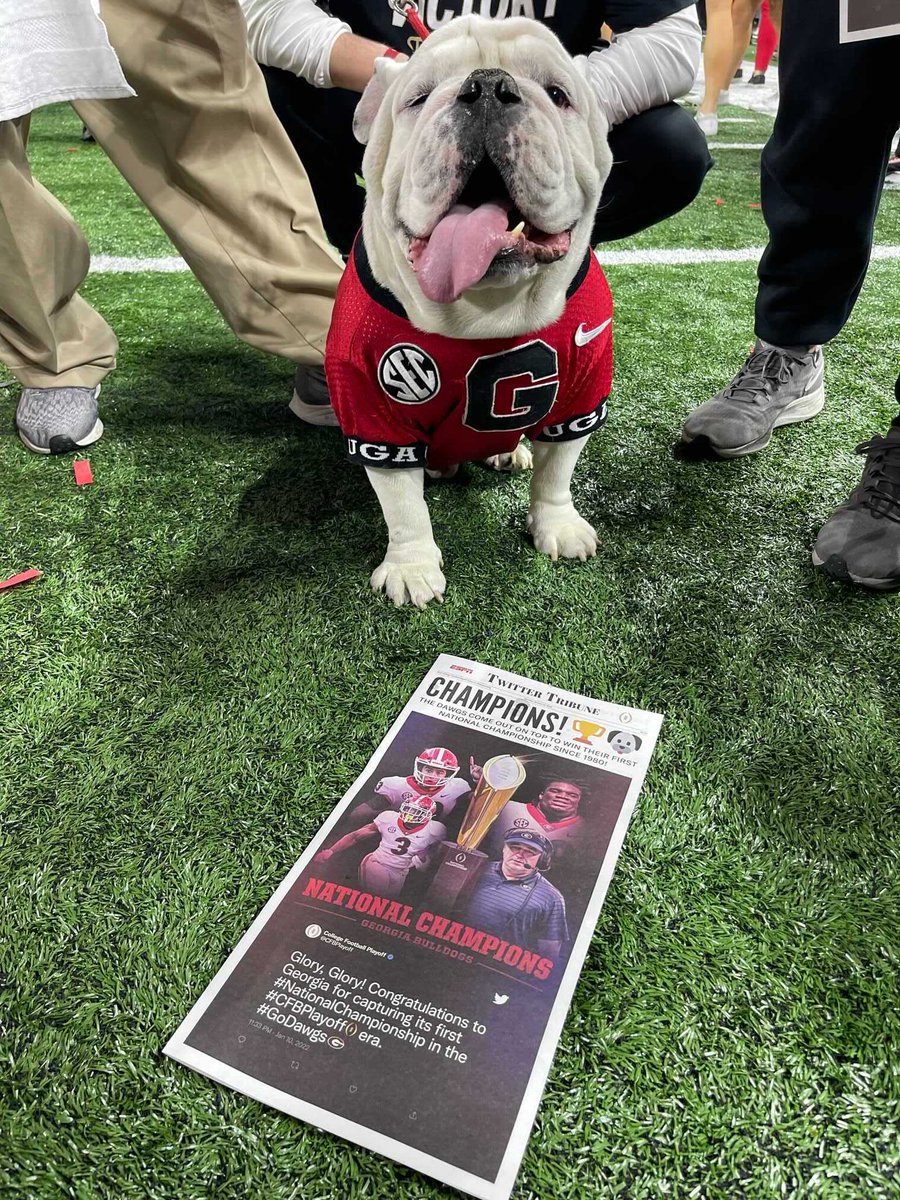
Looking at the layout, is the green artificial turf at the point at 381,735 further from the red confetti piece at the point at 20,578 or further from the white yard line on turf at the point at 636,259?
the white yard line on turf at the point at 636,259

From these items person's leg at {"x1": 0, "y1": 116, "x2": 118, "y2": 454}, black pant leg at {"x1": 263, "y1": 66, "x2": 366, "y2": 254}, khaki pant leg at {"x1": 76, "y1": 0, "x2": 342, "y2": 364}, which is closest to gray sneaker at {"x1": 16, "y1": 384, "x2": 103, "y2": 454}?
person's leg at {"x1": 0, "y1": 116, "x2": 118, "y2": 454}

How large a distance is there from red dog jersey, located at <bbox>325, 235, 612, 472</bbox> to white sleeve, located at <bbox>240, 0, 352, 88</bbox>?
34cm

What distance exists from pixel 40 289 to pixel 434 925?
4.00ft

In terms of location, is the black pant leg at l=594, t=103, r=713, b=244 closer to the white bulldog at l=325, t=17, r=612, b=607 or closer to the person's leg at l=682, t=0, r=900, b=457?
the person's leg at l=682, t=0, r=900, b=457

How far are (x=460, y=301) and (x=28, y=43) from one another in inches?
27.4

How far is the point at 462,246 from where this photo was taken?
2.19ft

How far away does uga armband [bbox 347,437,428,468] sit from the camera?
888 mm

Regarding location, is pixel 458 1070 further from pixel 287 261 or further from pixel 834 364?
pixel 834 364

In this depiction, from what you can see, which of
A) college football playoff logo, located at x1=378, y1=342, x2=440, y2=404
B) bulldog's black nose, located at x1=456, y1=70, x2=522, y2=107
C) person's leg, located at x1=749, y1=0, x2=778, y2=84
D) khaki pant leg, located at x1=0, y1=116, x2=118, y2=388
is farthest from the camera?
person's leg, located at x1=749, y1=0, x2=778, y2=84

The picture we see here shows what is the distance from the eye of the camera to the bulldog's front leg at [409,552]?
0.94 m

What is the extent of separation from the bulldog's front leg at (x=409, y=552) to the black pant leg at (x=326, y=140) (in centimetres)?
71

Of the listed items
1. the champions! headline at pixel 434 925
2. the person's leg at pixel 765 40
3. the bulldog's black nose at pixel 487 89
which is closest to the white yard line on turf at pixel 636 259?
the bulldog's black nose at pixel 487 89

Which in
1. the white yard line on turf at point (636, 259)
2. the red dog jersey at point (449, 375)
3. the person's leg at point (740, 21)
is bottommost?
the white yard line on turf at point (636, 259)

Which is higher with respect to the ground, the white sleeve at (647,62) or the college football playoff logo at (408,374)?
the white sleeve at (647,62)
